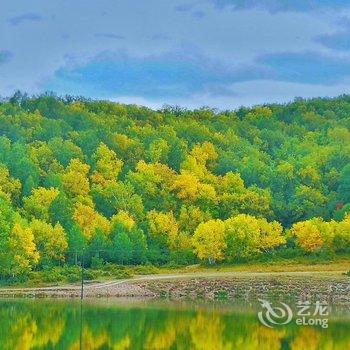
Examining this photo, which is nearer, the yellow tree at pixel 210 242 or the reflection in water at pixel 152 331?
the reflection in water at pixel 152 331

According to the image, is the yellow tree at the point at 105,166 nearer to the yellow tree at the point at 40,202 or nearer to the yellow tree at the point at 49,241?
the yellow tree at the point at 40,202

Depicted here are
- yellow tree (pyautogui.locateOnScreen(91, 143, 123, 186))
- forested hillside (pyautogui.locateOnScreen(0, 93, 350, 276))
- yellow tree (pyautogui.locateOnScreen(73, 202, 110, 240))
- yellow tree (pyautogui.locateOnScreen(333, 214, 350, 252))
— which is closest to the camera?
forested hillside (pyautogui.locateOnScreen(0, 93, 350, 276))

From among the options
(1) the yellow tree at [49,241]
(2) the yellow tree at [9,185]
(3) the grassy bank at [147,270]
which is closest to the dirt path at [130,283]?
(3) the grassy bank at [147,270]

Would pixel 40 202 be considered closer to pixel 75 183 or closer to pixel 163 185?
pixel 75 183

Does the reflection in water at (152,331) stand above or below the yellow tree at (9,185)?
below

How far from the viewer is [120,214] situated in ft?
230

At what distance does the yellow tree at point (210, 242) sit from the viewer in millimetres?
62031

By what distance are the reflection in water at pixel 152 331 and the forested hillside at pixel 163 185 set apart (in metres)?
18.1

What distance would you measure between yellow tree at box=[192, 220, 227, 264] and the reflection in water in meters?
21.9

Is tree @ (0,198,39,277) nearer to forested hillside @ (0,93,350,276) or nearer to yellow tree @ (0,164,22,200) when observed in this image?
forested hillside @ (0,93,350,276)

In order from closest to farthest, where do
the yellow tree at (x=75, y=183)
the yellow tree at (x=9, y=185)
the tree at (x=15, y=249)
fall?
the tree at (x=15, y=249) < the yellow tree at (x=9, y=185) < the yellow tree at (x=75, y=183)

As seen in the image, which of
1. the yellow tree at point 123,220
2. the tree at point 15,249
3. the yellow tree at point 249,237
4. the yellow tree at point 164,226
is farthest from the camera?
the yellow tree at point 164,226

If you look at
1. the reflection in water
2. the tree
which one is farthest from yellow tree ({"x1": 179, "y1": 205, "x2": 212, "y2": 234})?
the reflection in water

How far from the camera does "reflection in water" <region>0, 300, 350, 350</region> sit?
1096 inches
